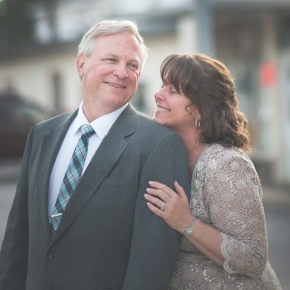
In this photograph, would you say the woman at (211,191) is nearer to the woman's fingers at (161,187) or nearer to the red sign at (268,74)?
the woman's fingers at (161,187)

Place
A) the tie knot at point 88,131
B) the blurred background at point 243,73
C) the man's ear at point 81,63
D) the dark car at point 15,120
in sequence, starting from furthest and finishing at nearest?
the dark car at point 15,120 < the blurred background at point 243,73 < the man's ear at point 81,63 < the tie knot at point 88,131

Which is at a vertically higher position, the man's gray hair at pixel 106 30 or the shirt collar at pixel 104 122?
the man's gray hair at pixel 106 30

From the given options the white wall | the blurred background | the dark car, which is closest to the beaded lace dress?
the blurred background

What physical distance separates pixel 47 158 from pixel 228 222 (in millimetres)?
910

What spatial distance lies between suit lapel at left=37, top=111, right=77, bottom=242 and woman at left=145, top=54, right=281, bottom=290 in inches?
18.8

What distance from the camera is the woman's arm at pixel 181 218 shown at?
242 cm

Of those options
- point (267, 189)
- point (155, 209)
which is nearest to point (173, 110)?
point (155, 209)

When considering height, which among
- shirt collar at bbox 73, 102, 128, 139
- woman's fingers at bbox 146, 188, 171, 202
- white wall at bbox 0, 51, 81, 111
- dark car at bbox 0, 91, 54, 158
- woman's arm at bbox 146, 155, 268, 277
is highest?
shirt collar at bbox 73, 102, 128, 139

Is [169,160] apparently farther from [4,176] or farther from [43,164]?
[4,176]

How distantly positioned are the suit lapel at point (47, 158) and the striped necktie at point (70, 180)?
41 millimetres

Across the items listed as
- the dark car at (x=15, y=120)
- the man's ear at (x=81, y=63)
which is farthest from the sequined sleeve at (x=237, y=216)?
Answer: the dark car at (x=15, y=120)

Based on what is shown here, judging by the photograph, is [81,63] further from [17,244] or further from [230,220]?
[230,220]

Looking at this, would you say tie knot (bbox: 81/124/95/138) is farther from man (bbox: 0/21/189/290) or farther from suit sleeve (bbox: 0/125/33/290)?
suit sleeve (bbox: 0/125/33/290)

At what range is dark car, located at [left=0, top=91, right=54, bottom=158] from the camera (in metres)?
13.5
